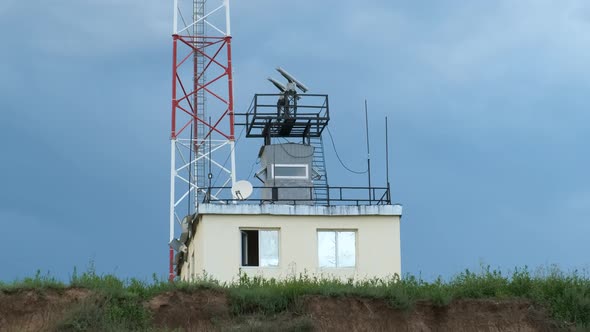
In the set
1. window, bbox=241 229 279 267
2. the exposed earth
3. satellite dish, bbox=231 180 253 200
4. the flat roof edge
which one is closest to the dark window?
window, bbox=241 229 279 267

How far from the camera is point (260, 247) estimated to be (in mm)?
42406

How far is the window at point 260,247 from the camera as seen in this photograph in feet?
139

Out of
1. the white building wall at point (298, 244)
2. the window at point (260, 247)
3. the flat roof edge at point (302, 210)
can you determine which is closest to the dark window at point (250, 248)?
the window at point (260, 247)

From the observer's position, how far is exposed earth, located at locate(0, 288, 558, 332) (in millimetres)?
33031

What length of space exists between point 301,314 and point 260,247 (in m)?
8.47

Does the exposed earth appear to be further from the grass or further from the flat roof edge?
the flat roof edge

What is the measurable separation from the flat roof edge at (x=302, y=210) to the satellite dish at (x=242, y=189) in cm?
69

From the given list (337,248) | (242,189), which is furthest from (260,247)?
(337,248)

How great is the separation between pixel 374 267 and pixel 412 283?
648cm

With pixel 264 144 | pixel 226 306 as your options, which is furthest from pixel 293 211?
pixel 226 306

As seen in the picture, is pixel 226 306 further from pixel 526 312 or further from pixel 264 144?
pixel 264 144

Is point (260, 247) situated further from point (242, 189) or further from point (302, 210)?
point (242, 189)

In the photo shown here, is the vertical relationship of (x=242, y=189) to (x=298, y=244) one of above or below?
above

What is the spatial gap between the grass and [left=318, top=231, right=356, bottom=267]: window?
6059mm
